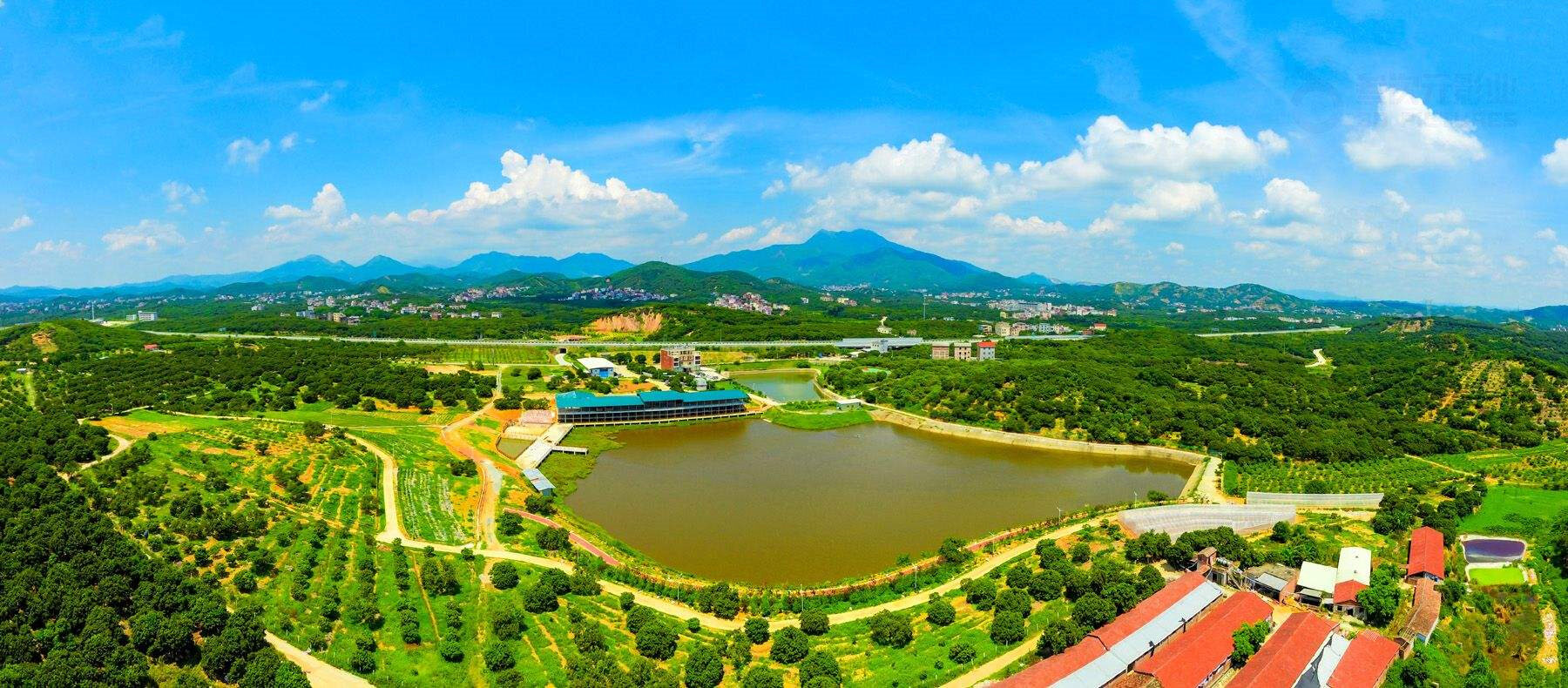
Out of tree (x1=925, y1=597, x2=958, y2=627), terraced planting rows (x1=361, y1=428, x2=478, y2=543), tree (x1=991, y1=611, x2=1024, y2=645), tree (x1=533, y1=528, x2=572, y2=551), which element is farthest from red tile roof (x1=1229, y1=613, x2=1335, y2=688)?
terraced planting rows (x1=361, y1=428, x2=478, y2=543)

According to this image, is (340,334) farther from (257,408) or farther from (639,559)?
(639,559)

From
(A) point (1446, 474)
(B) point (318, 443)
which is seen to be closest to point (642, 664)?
(B) point (318, 443)

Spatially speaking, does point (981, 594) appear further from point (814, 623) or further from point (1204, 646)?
point (1204, 646)

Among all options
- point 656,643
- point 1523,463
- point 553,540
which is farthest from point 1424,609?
point 553,540

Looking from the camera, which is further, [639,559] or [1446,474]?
[1446,474]

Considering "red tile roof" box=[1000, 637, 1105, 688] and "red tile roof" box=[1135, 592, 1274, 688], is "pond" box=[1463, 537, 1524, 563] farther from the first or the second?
"red tile roof" box=[1000, 637, 1105, 688]

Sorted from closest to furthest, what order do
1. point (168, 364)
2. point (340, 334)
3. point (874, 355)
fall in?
point (168, 364)
point (874, 355)
point (340, 334)

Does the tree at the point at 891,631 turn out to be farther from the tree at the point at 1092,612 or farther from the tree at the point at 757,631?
the tree at the point at 1092,612
